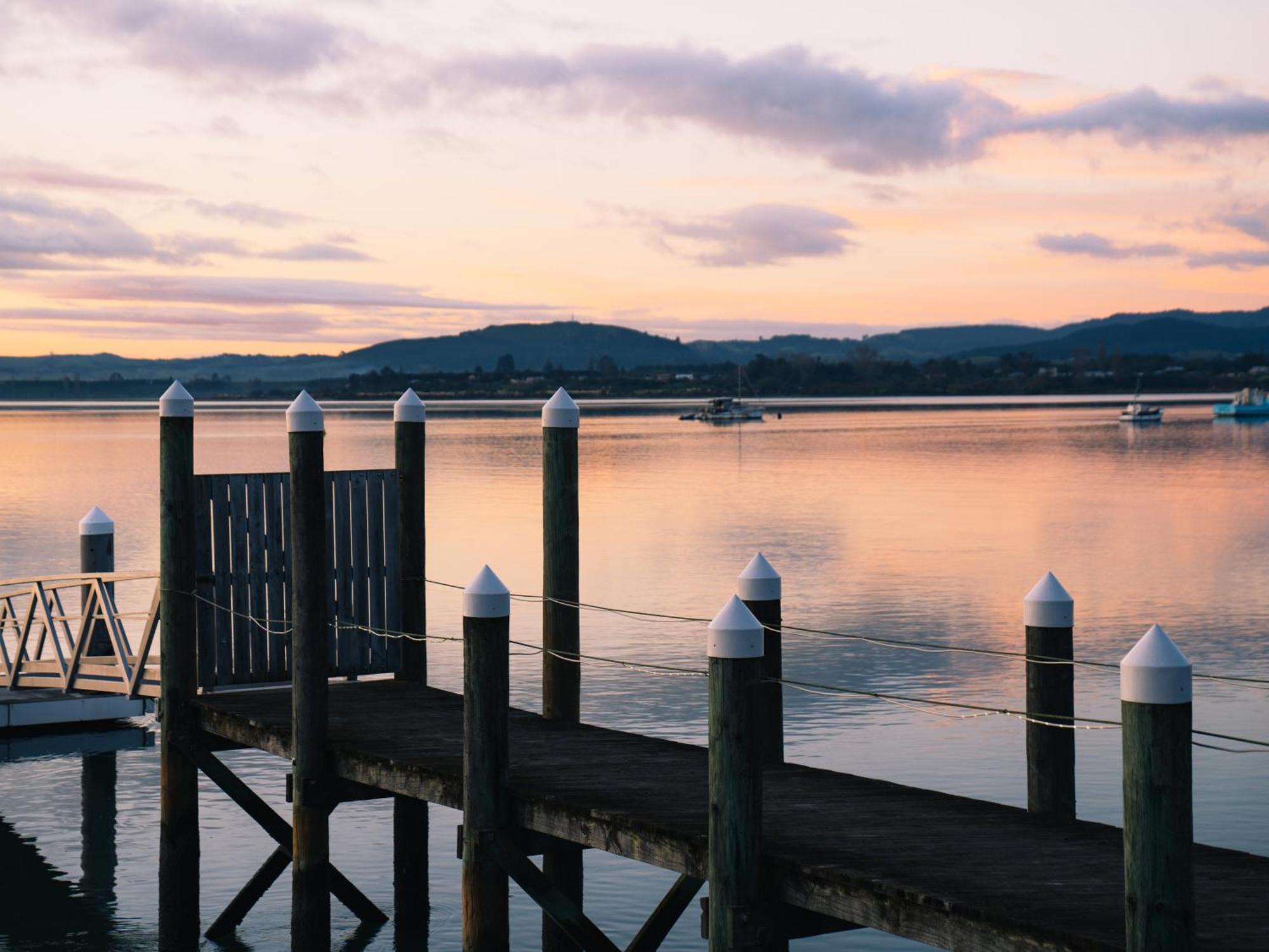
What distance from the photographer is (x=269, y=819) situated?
13727 mm

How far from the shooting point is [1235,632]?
29750 mm

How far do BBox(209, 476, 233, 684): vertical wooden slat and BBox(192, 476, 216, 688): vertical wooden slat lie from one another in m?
0.04

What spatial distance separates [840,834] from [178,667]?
6.41 metres

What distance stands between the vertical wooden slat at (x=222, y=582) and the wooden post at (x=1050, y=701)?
6722 mm

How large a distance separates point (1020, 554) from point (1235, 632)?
14.9 m

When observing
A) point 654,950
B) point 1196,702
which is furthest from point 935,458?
point 654,950

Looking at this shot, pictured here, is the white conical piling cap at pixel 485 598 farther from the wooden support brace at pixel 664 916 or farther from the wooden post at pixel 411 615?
the wooden post at pixel 411 615

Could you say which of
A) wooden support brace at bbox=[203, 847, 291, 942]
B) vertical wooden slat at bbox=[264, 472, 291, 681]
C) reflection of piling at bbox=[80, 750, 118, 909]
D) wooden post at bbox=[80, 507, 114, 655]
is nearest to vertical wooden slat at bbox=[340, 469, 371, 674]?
vertical wooden slat at bbox=[264, 472, 291, 681]

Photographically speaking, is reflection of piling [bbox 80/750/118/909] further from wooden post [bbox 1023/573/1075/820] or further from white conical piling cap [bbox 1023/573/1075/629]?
white conical piling cap [bbox 1023/573/1075/629]

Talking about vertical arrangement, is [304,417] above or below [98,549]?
above

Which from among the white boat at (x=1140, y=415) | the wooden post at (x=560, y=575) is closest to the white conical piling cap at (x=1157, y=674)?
the wooden post at (x=560, y=575)

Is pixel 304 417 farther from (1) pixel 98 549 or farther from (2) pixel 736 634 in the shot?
(1) pixel 98 549

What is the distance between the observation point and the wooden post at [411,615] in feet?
45.6

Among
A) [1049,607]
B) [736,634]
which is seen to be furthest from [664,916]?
[1049,607]
